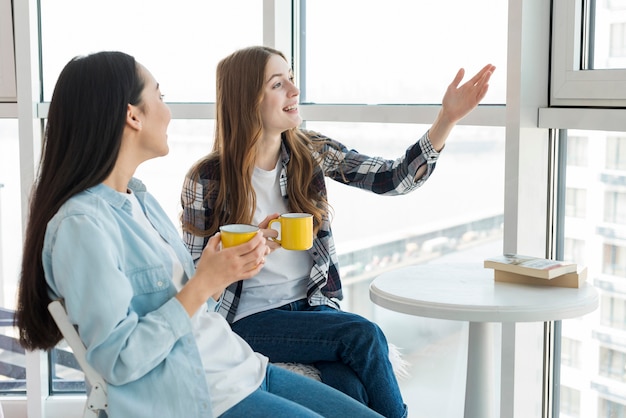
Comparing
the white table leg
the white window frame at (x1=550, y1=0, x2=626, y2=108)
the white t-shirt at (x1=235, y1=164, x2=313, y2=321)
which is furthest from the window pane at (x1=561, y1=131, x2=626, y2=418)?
the white t-shirt at (x1=235, y1=164, x2=313, y2=321)

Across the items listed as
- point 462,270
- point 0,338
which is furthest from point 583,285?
point 0,338

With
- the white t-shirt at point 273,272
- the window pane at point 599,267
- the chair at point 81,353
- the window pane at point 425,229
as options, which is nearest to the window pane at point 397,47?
the window pane at point 425,229

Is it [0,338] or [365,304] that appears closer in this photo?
[365,304]

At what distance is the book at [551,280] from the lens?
1850 mm

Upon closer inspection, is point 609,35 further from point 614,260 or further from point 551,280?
point 551,280

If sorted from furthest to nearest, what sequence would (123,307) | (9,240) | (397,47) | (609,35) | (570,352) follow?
(9,240), (397,47), (570,352), (609,35), (123,307)

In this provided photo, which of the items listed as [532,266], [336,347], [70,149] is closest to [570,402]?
[532,266]

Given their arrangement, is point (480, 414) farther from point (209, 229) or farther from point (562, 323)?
point (209, 229)

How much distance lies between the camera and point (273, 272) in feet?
7.16

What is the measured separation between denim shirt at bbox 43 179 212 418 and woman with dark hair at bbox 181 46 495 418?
2.10 feet

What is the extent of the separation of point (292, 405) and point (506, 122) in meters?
1.08

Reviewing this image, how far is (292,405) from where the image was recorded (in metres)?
1.54

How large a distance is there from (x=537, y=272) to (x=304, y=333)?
61cm

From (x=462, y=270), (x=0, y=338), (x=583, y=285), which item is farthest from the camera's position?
(x=0, y=338)
